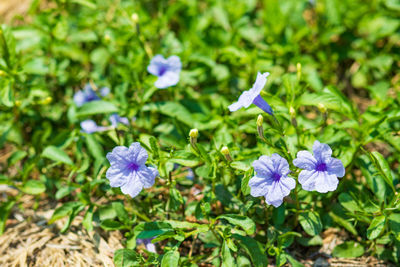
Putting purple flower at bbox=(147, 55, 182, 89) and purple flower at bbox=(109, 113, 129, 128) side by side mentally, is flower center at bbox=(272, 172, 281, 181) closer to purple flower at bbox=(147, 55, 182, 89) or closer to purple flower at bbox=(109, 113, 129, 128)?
purple flower at bbox=(147, 55, 182, 89)

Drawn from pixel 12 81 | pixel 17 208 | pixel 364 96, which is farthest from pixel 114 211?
Result: pixel 364 96

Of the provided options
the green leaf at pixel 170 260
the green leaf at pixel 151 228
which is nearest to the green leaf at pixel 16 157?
the green leaf at pixel 151 228

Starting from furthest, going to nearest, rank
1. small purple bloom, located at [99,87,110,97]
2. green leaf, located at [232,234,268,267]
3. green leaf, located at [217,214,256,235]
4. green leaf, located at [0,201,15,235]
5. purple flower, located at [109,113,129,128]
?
1. small purple bloom, located at [99,87,110,97]
2. purple flower, located at [109,113,129,128]
3. green leaf, located at [0,201,15,235]
4. green leaf, located at [232,234,268,267]
5. green leaf, located at [217,214,256,235]

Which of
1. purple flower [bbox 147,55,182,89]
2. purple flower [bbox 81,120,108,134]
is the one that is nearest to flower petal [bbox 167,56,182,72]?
Result: purple flower [bbox 147,55,182,89]

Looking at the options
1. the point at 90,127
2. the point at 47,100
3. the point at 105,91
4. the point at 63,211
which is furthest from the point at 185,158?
the point at 105,91

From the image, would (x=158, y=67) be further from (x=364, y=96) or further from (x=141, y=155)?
(x=364, y=96)

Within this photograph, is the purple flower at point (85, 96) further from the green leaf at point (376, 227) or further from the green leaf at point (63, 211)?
the green leaf at point (376, 227)
